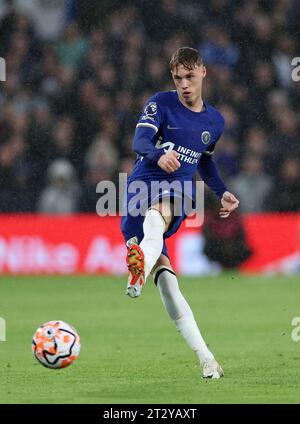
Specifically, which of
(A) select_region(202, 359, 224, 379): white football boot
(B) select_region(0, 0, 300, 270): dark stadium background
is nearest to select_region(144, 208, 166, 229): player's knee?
(A) select_region(202, 359, 224, 379): white football boot

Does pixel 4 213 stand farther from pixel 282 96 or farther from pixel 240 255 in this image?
pixel 282 96

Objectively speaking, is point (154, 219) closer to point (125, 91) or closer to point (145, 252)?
point (145, 252)

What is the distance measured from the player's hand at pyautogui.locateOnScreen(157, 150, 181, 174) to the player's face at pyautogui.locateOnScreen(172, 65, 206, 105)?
0.63 m

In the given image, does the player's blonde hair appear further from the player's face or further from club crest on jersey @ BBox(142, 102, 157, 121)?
club crest on jersey @ BBox(142, 102, 157, 121)

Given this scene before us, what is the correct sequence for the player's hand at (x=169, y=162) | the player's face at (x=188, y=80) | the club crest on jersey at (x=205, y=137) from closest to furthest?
the player's hand at (x=169, y=162)
the player's face at (x=188, y=80)
the club crest on jersey at (x=205, y=137)

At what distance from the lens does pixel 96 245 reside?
15.1 meters

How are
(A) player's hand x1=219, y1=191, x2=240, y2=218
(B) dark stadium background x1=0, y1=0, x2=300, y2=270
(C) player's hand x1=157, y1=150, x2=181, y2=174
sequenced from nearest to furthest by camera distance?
1. (C) player's hand x1=157, y1=150, x2=181, y2=174
2. (A) player's hand x1=219, y1=191, x2=240, y2=218
3. (B) dark stadium background x1=0, y1=0, x2=300, y2=270

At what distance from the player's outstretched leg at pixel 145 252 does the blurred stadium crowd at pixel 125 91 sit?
28.1ft

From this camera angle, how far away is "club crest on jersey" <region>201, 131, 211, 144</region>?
7.17 m

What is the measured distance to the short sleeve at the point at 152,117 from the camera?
22.4 ft

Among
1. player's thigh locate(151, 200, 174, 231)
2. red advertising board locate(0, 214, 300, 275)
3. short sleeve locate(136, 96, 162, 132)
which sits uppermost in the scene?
red advertising board locate(0, 214, 300, 275)

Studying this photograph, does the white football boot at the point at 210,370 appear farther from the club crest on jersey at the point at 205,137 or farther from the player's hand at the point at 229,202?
the club crest on jersey at the point at 205,137

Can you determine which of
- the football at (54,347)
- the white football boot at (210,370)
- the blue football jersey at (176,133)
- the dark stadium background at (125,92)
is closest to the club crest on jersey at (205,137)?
the blue football jersey at (176,133)

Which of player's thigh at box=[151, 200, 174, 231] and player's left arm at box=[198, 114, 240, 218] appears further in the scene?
player's left arm at box=[198, 114, 240, 218]
